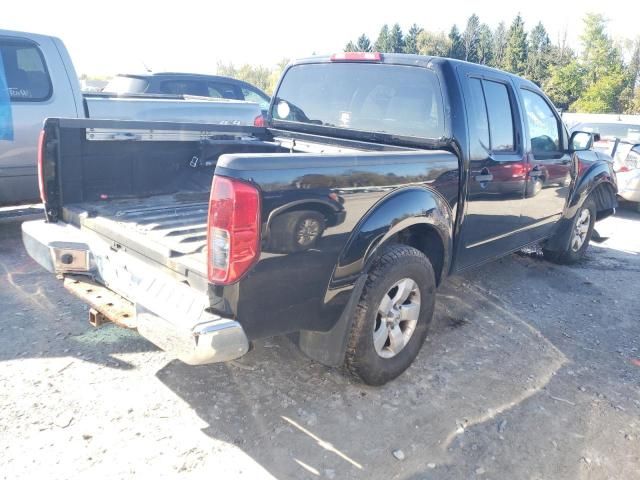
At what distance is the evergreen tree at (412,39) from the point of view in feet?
217

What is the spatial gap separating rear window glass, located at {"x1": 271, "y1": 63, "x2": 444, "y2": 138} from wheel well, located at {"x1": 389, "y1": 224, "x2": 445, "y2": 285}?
2.17ft

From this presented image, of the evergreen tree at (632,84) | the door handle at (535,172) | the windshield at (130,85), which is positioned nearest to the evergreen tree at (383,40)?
the evergreen tree at (632,84)

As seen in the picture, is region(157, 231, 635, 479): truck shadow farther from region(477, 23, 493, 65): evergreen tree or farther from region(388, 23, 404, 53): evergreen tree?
region(388, 23, 404, 53): evergreen tree

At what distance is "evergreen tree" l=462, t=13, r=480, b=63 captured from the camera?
2498 inches

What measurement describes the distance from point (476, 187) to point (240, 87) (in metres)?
6.98

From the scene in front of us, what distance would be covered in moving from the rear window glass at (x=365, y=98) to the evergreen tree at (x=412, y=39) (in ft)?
213

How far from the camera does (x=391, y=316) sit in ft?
10.6

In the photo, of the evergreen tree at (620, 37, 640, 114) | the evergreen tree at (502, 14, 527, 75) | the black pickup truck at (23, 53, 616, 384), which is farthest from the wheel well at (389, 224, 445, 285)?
the evergreen tree at (502, 14, 527, 75)

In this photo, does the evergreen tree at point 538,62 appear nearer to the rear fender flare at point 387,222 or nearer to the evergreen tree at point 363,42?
the evergreen tree at point 363,42

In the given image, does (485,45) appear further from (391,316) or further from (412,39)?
→ (391,316)

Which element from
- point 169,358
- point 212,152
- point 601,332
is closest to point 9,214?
point 212,152

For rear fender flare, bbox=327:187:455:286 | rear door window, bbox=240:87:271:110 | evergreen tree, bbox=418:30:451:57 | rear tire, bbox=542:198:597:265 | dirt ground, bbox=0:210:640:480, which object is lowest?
dirt ground, bbox=0:210:640:480

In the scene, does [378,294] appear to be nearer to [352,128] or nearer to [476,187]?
[476,187]

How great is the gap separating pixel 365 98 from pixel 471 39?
225 ft
